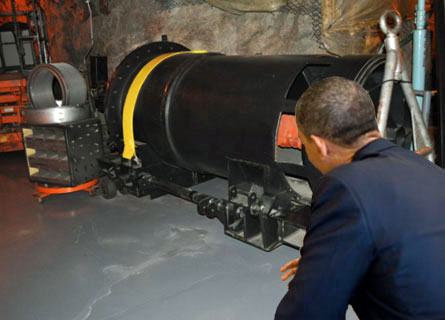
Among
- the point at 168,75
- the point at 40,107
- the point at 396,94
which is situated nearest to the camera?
the point at 396,94

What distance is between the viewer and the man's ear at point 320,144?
1013mm

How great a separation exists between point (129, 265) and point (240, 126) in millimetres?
1121

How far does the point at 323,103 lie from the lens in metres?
0.99

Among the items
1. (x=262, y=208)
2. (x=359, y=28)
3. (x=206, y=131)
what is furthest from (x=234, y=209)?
(x=359, y=28)

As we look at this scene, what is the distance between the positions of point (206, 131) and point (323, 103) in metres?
1.62

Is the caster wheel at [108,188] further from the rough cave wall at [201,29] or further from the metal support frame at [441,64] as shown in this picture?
the metal support frame at [441,64]

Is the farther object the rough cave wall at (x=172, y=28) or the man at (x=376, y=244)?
the rough cave wall at (x=172, y=28)

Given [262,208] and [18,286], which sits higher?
[262,208]

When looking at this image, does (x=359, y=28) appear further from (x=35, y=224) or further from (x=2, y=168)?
(x=2, y=168)

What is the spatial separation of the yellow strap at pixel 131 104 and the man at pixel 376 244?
249 cm

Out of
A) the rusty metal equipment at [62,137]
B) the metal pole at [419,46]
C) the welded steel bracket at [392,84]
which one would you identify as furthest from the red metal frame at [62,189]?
the metal pole at [419,46]

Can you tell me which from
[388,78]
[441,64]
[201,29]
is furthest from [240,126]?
[201,29]

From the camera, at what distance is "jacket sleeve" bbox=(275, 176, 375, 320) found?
80 centimetres

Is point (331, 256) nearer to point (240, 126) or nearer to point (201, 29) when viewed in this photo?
point (240, 126)
